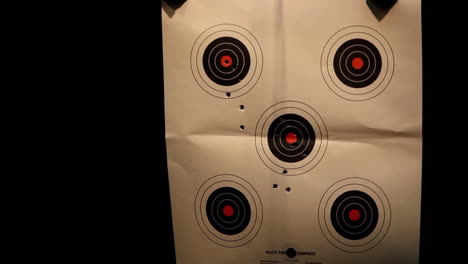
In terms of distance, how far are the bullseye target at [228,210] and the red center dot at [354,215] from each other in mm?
136

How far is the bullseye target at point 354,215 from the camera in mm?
484

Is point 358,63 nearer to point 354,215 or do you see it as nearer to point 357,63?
point 357,63

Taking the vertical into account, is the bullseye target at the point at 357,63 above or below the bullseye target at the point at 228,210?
above

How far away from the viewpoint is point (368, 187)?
0.48 m

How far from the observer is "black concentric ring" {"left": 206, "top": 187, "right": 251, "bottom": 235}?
0.51 meters

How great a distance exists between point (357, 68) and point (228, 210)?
0.29 m

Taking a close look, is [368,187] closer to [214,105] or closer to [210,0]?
[214,105]

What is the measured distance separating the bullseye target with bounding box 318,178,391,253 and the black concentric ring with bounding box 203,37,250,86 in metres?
0.22

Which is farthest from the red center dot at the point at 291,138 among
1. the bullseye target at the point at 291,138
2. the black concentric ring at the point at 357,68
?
the black concentric ring at the point at 357,68

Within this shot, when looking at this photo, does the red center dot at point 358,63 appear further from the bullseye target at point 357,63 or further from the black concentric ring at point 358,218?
the black concentric ring at point 358,218

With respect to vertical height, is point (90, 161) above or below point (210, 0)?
below

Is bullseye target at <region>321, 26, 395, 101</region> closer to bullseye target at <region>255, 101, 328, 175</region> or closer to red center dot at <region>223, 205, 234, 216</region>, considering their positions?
bullseye target at <region>255, 101, 328, 175</region>
